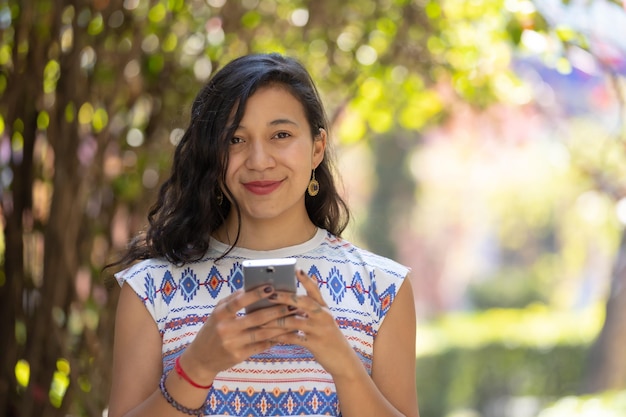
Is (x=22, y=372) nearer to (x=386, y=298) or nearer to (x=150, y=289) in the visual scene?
(x=150, y=289)

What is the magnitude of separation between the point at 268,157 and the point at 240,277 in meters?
0.27

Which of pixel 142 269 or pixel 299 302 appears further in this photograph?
pixel 142 269

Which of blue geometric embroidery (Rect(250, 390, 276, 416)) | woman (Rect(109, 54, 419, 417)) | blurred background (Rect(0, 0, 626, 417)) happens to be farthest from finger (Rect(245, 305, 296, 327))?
blurred background (Rect(0, 0, 626, 417))

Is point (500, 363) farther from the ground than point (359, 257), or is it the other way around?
point (359, 257)

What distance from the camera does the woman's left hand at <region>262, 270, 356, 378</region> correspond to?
1768mm

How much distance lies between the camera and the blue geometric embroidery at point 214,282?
6.81ft

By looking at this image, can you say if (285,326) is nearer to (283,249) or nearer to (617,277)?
(283,249)

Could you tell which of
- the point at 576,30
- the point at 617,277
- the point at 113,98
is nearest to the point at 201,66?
the point at 113,98

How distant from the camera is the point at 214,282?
2088 mm

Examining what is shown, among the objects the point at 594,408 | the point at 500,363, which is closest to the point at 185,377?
the point at 594,408

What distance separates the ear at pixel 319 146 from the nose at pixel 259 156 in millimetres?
185

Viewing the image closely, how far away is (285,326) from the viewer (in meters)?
1.78

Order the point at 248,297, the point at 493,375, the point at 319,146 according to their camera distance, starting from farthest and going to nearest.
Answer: the point at 493,375 < the point at 319,146 < the point at 248,297

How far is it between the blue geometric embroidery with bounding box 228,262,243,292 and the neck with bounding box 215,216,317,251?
63mm
